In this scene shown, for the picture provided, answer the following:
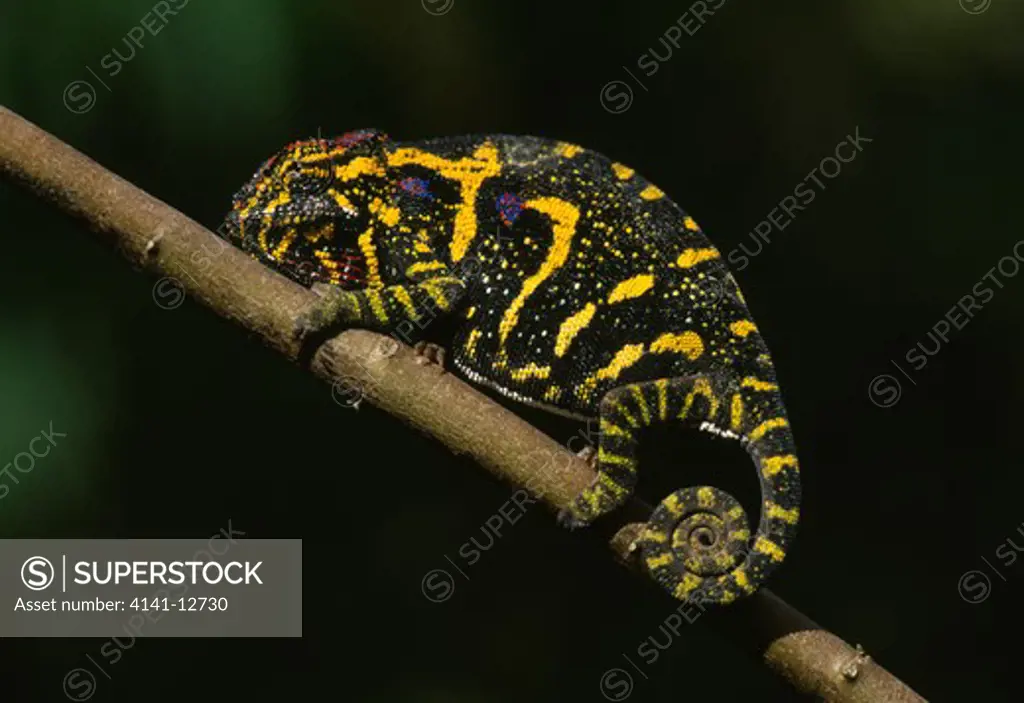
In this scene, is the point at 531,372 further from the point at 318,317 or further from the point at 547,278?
the point at 318,317

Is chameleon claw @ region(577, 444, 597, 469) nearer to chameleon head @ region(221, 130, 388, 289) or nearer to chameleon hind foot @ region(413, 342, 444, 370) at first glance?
chameleon hind foot @ region(413, 342, 444, 370)

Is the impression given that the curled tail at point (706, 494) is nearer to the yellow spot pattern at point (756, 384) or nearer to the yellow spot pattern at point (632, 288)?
the yellow spot pattern at point (756, 384)

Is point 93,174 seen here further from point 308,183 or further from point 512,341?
point 512,341

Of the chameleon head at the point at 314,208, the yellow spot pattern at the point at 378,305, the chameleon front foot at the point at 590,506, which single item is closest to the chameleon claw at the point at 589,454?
the chameleon front foot at the point at 590,506

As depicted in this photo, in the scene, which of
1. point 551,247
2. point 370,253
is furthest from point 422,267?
point 551,247

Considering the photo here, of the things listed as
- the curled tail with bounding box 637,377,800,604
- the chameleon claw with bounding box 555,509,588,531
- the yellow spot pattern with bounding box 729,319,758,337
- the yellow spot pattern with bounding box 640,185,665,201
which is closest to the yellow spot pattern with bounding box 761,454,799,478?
the curled tail with bounding box 637,377,800,604

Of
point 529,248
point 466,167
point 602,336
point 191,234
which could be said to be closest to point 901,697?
point 602,336
